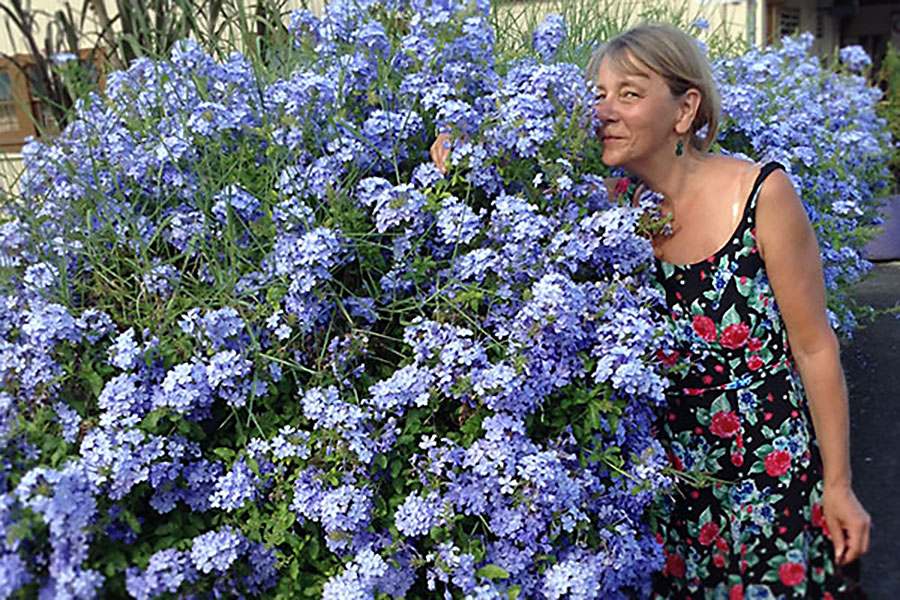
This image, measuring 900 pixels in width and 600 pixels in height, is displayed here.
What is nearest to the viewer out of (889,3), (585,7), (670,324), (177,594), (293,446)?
(177,594)

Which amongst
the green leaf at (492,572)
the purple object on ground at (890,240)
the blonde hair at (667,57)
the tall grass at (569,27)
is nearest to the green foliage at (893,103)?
the purple object on ground at (890,240)

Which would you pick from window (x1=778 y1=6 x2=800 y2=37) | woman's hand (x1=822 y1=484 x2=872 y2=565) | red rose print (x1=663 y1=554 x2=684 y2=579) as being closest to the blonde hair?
woman's hand (x1=822 y1=484 x2=872 y2=565)

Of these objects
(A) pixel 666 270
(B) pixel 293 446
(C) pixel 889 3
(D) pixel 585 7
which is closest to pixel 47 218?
(B) pixel 293 446

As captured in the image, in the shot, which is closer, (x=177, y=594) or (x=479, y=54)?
(x=177, y=594)

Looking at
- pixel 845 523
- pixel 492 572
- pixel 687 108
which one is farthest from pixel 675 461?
pixel 687 108

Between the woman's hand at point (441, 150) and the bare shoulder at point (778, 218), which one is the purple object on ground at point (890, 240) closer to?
the bare shoulder at point (778, 218)

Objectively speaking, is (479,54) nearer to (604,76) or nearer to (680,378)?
(604,76)

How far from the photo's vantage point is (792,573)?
6.12 ft

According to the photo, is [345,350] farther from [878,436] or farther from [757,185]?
[878,436]

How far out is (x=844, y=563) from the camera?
6.02 feet

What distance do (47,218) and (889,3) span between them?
11.8 metres

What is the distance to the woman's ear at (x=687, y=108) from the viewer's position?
2.00m

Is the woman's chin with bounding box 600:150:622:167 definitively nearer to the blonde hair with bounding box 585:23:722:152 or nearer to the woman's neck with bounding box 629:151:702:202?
the woman's neck with bounding box 629:151:702:202

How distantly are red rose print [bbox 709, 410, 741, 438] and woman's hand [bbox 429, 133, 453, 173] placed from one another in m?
0.82
